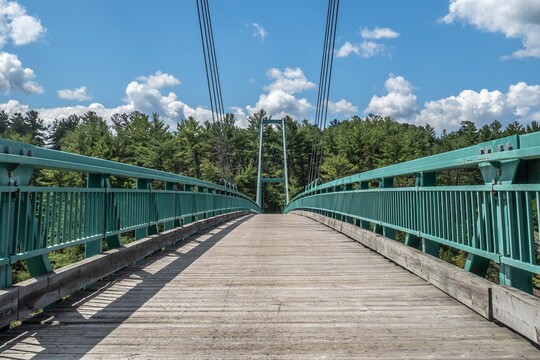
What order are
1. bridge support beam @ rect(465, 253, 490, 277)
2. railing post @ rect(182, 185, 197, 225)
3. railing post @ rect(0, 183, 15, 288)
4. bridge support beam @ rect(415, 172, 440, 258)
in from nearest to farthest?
railing post @ rect(0, 183, 15, 288) → bridge support beam @ rect(465, 253, 490, 277) → bridge support beam @ rect(415, 172, 440, 258) → railing post @ rect(182, 185, 197, 225)

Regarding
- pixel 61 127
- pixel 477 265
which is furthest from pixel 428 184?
pixel 61 127

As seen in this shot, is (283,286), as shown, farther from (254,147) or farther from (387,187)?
(254,147)

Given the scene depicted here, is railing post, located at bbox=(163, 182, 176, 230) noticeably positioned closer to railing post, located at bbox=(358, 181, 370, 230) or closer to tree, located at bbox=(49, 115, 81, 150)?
Result: railing post, located at bbox=(358, 181, 370, 230)

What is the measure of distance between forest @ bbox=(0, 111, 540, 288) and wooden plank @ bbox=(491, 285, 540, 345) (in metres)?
36.4

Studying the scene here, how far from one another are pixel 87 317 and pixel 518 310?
2738mm

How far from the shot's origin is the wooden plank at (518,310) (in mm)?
2203

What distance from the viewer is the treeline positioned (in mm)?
50375

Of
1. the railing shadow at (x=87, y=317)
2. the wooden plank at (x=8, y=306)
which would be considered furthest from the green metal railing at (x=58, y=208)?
the railing shadow at (x=87, y=317)

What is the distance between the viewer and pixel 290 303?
10.5ft

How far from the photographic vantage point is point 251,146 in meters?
68.9

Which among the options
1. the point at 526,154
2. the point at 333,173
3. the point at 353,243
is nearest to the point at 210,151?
the point at 333,173

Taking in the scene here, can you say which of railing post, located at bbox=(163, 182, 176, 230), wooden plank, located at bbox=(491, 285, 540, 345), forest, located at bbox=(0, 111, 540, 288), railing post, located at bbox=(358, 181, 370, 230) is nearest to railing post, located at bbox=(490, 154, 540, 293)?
wooden plank, located at bbox=(491, 285, 540, 345)

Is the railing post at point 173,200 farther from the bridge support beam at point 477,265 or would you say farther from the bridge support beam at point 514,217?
the bridge support beam at point 514,217

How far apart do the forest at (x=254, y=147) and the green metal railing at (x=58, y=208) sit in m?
35.7
